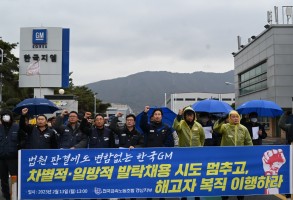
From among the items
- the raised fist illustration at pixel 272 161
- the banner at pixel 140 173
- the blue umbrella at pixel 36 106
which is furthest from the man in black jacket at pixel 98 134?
the blue umbrella at pixel 36 106

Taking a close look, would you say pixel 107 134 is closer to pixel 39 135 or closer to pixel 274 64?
pixel 39 135

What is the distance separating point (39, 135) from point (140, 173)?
6.97 ft

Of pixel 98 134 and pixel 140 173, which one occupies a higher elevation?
pixel 98 134

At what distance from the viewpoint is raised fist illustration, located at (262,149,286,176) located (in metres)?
6.68

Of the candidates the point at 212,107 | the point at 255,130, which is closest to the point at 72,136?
the point at 212,107

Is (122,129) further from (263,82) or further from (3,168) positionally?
(263,82)

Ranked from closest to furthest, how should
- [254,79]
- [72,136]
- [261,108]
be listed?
[72,136] < [261,108] < [254,79]

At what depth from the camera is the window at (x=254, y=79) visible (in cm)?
4172

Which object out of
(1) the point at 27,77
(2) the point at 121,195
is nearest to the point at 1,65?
(1) the point at 27,77

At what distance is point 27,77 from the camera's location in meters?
27.2

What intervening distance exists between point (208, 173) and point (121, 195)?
149 centimetres

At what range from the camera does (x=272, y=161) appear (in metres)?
6.69

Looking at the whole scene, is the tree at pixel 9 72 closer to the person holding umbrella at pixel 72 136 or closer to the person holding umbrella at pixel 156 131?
the person holding umbrella at pixel 72 136

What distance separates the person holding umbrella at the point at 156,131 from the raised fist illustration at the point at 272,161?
1.75m
